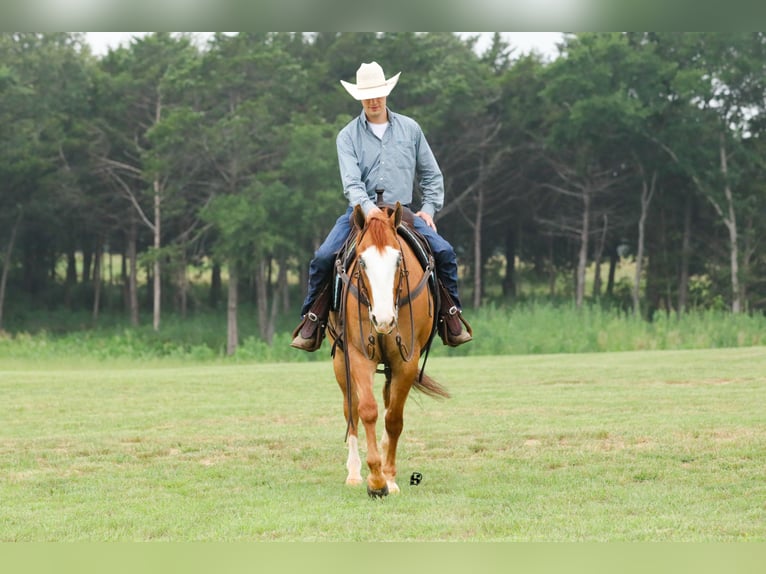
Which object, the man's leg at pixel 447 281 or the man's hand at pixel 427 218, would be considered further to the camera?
the man's hand at pixel 427 218

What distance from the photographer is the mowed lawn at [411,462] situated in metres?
7.34

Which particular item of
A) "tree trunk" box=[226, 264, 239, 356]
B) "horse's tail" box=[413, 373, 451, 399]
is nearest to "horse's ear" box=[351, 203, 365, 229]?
"horse's tail" box=[413, 373, 451, 399]

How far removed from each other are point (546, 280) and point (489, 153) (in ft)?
31.9

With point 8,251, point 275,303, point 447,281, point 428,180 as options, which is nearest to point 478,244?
point 275,303

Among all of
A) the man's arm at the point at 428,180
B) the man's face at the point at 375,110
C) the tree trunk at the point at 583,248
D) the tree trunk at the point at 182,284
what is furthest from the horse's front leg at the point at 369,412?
the tree trunk at the point at 182,284

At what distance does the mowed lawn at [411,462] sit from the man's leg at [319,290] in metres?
1.25

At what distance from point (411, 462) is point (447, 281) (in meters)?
2.06

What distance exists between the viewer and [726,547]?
6.47 m

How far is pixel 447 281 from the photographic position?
9.44m

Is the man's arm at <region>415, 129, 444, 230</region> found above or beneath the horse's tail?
above

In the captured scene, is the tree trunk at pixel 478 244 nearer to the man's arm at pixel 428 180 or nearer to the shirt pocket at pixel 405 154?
the man's arm at pixel 428 180

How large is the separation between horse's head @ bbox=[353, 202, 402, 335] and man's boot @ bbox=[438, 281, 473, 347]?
1.17 metres

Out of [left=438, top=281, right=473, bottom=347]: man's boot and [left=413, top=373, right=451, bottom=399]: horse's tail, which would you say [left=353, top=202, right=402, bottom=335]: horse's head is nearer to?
[left=438, top=281, right=473, bottom=347]: man's boot

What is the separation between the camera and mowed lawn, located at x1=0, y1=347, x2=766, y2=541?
734 centimetres
